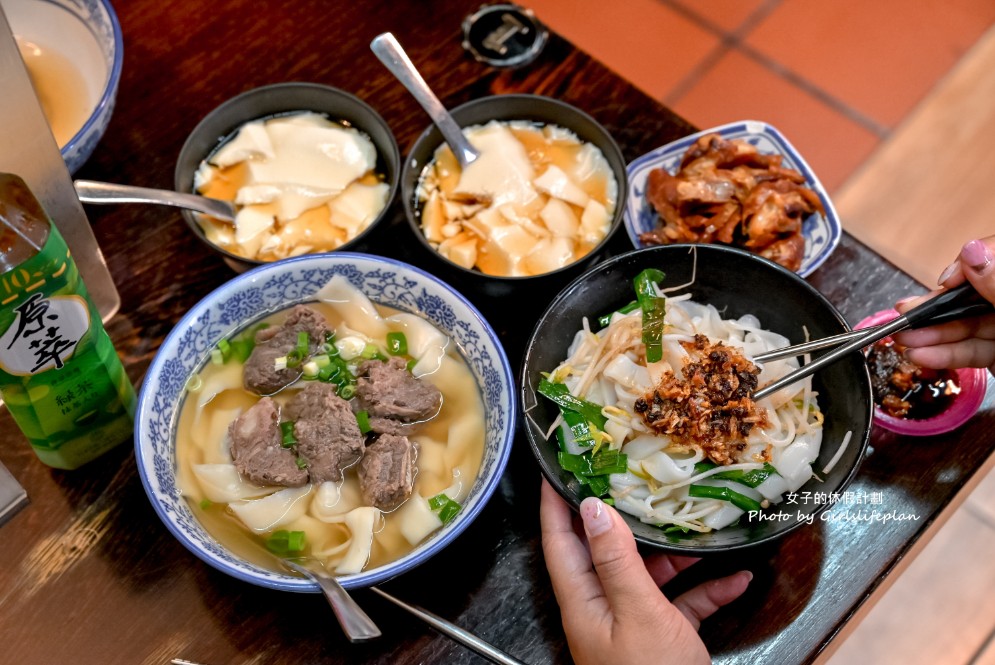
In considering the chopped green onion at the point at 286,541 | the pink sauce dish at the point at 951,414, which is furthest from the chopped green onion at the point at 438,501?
the pink sauce dish at the point at 951,414

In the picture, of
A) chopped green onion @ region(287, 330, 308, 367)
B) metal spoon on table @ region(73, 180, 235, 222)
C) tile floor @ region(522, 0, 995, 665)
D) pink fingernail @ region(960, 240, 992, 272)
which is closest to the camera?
pink fingernail @ region(960, 240, 992, 272)

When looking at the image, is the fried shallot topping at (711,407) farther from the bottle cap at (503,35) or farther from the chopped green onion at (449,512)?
the bottle cap at (503,35)

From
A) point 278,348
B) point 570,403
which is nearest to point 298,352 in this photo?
point 278,348

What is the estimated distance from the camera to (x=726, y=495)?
1.59 meters

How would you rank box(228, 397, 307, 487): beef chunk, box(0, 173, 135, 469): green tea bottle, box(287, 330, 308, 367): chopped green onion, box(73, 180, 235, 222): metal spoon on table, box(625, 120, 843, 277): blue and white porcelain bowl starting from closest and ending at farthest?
box(0, 173, 135, 469): green tea bottle, box(228, 397, 307, 487): beef chunk, box(287, 330, 308, 367): chopped green onion, box(73, 180, 235, 222): metal spoon on table, box(625, 120, 843, 277): blue and white porcelain bowl

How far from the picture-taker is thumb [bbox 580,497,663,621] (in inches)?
55.8

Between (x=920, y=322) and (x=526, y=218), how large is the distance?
2.69ft

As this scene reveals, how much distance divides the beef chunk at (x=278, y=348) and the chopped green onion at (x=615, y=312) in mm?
531

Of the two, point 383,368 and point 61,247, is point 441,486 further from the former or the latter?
point 61,247

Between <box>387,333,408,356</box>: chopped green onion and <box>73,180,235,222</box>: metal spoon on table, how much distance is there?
50 cm

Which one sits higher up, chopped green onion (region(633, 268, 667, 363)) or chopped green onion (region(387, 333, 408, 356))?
chopped green onion (region(633, 268, 667, 363))

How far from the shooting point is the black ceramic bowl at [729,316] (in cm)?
157

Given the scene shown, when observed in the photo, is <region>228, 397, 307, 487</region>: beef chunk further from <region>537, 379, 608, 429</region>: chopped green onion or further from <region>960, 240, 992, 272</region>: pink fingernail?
<region>960, 240, 992, 272</region>: pink fingernail

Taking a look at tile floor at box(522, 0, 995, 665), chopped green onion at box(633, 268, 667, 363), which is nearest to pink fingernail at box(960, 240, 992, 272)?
chopped green onion at box(633, 268, 667, 363)
